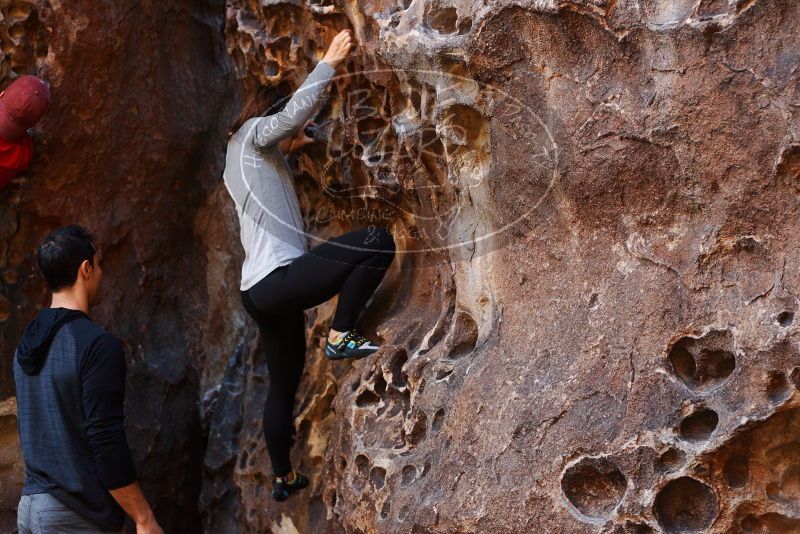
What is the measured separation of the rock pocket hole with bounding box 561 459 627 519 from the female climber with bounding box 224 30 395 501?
0.84 metres

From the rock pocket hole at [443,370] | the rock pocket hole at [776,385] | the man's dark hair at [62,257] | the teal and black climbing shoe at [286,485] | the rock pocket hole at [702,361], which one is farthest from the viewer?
the teal and black climbing shoe at [286,485]

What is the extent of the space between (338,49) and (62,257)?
984 millimetres

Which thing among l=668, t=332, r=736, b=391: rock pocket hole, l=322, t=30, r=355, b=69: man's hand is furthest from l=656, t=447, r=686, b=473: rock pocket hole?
l=322, t=30, r=355, b=69: man's hand

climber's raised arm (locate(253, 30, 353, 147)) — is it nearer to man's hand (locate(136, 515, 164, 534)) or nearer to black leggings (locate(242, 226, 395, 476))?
black leggings (locate(242, 226, 395, 476))

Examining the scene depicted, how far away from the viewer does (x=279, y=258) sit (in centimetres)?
297

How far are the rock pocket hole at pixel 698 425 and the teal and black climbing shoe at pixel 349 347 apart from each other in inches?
40.6

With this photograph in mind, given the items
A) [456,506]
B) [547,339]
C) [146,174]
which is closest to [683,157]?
[547,339]

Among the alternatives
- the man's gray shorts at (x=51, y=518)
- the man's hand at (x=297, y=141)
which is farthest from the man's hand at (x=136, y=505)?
the man's hand at (x=297, y=141)

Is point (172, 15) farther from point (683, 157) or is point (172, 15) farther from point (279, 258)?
point (683, 157)

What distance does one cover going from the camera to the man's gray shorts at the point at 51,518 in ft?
8.48

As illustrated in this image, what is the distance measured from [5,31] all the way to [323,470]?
1798mm

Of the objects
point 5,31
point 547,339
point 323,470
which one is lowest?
point 323,470

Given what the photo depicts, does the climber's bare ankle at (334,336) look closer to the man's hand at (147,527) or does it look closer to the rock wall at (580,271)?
the rock wall at (580,271)

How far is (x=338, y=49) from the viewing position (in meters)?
2.93
